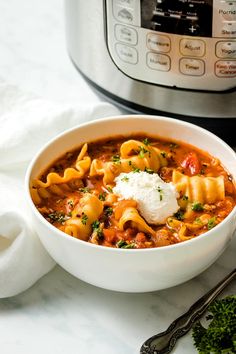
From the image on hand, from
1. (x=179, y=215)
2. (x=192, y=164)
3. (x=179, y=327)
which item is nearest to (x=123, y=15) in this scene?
(x=192, y=164)

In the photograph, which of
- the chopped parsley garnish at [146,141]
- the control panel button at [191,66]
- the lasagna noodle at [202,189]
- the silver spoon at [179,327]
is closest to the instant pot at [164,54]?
the control panel button at [191,66]

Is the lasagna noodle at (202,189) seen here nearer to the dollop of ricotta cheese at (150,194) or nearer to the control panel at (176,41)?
the dollop of ricotta cheese at (150,194)

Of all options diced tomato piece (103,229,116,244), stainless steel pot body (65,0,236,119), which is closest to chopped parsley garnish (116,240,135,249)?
diced tomato piece (103,229,116,244)

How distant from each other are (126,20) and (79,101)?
0.45 meters

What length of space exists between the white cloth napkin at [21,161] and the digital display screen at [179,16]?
12.7 inches

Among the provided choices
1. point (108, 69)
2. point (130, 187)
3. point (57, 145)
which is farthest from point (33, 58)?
point (130, 187)

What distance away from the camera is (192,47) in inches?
Result: 66.0

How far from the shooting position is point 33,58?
2.30m

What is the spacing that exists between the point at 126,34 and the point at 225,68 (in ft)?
0.75

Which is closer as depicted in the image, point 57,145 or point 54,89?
point 57,145

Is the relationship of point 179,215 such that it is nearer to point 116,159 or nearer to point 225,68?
point 116,159

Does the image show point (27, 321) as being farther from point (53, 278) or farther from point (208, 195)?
point (208, 195)

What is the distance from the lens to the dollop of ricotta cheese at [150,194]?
1.56 meters

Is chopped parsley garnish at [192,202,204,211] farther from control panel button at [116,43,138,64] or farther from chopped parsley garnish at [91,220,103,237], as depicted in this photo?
control panel button at [116,43,138,64]
